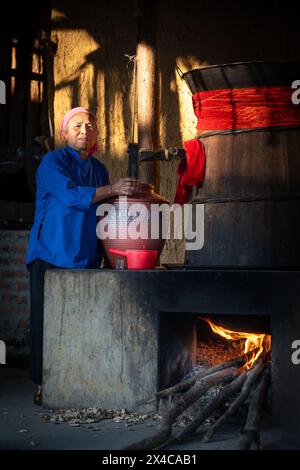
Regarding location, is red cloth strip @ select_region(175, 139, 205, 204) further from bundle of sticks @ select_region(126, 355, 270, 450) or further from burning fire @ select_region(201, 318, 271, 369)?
bundle of sticks @ select_region(126, 355, 270, 450)

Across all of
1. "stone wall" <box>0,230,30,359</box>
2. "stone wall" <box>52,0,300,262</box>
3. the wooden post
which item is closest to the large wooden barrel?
the wooden post

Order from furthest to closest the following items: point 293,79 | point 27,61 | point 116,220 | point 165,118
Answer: point 27,61 < point 165,118 < point 116,220 < point 293,79

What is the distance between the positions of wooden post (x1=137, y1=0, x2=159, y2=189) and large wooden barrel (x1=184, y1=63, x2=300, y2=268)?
4.54ft

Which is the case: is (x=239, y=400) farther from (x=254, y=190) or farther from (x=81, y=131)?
(x=81, y=131)

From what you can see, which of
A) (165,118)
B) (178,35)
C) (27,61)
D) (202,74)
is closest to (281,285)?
(202,74)

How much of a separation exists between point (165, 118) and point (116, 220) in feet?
6.43

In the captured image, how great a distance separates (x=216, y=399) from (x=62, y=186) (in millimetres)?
1537

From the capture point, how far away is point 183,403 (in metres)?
4.00

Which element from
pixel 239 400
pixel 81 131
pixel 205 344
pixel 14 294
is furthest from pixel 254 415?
pixel 14 294

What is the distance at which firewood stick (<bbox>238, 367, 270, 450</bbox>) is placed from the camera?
354 cm

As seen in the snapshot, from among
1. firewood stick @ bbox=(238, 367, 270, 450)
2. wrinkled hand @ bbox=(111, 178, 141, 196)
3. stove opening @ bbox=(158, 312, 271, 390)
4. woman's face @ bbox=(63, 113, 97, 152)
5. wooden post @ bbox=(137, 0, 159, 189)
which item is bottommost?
firewood stick @ bbox=(238, 367, 270, 450)

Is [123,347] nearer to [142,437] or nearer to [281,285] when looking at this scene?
[142,437]

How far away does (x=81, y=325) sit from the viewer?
4.52 meters

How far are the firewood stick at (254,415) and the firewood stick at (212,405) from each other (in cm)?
11
